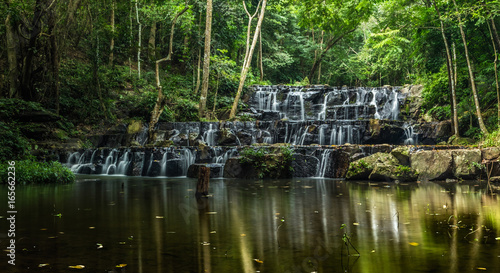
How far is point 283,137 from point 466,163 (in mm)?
8361

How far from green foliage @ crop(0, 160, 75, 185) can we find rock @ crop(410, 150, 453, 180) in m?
10.4

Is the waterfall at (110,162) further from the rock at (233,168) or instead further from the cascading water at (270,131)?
the rock at (233,168)

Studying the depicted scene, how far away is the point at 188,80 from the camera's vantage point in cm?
2747

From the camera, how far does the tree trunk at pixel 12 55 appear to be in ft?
53.9

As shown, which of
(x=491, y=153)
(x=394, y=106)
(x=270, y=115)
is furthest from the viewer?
(x=270, y=115)

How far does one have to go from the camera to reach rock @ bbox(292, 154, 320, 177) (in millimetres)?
13852

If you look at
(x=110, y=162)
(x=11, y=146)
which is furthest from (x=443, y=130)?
(x=11, y=146)

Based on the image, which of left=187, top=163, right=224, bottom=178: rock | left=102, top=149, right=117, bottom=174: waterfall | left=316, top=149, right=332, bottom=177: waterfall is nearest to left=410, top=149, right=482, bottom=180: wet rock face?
left=316, top=149, right=332, bottom=177: waterfall

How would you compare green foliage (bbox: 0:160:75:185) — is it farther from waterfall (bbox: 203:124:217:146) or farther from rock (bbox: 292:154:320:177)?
waterfall (bbox: 203:124:217:146)

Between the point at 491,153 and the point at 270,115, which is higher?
the point at 270,115

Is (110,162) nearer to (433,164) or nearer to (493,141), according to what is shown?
(433,164)

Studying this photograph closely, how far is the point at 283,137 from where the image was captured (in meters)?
18.6

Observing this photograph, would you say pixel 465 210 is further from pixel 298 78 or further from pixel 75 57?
pixel 298 78

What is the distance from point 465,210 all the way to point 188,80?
23229 mm
